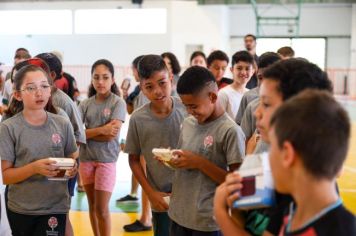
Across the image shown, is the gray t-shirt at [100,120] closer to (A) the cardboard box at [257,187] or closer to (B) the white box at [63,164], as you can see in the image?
(B) the white box at [63,164]

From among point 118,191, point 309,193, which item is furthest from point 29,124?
point 118,191

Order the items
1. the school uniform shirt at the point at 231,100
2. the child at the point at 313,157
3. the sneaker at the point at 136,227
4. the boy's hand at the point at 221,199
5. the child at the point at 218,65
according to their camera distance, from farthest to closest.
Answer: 1. the child at the point at 218,65
2. the sneaker at the point at 136,227
3. the school uniform shirt at the point at 231,100
4. the boy's hand at the point at 221,199
5. the child at the point at 313,157

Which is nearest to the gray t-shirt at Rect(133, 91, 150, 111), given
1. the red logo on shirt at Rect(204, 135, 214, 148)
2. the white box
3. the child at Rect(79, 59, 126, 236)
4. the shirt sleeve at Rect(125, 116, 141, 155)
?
the child at Rect(79, 59, 126, 236)

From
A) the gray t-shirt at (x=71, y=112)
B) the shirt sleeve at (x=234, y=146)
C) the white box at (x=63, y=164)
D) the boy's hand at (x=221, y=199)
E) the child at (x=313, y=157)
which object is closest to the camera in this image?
the child at (x=313, y=157)

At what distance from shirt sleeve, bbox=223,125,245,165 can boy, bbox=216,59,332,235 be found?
37.6 inches

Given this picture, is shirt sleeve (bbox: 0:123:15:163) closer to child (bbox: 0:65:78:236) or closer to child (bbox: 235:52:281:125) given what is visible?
child (bbox: 0:65:78:236)

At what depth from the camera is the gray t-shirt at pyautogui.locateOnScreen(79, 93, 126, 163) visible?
516 cm

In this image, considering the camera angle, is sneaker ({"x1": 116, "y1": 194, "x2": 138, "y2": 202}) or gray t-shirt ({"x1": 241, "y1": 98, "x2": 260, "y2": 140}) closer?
gray t-shirt ({"x1": 241, "y1": 98, "x2": 260, "y2": 140})

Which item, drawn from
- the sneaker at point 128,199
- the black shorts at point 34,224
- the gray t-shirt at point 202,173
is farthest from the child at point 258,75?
the sneaker at point 128,199

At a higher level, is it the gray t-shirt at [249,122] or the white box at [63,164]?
the gray t-shirt at [249,122]

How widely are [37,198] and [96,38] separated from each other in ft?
64.3

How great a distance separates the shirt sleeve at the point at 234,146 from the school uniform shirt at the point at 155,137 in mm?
832

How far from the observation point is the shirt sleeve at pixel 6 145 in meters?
3.39

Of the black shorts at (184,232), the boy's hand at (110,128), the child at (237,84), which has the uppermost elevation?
the child at (237,84)
